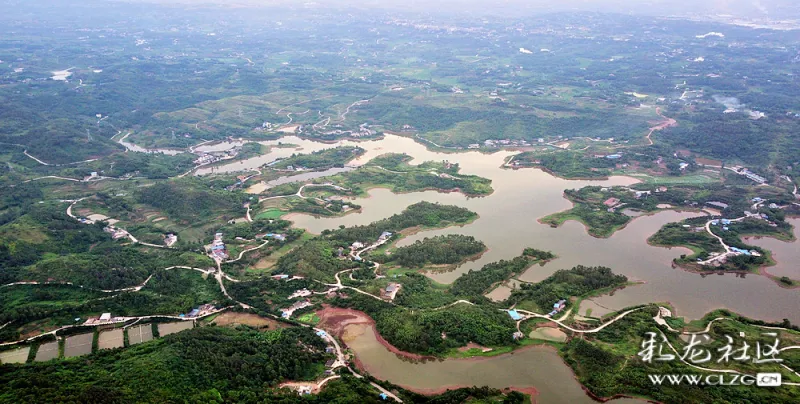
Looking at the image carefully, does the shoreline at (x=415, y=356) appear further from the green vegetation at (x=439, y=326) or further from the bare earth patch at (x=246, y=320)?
the bare earth patch at (x=246, y=320)

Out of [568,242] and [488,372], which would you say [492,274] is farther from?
[488,372]

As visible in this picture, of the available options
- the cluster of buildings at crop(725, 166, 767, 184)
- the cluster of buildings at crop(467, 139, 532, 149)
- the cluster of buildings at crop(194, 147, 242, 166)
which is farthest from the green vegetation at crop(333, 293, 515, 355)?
the cluster of buildings at crop(194, 147, 242, 166)

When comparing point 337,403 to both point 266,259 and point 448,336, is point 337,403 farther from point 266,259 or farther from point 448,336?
point 266,259

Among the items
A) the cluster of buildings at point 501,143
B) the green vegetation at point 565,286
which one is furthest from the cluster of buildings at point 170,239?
the cluster of buildings at point 501,143

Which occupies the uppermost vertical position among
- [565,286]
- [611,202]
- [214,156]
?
[611,202]

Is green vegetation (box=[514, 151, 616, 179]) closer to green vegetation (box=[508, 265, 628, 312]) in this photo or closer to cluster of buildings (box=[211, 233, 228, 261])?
green vegetation (box=[508, 265, 628, 312])

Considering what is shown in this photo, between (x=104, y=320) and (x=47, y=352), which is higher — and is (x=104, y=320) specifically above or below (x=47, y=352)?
above

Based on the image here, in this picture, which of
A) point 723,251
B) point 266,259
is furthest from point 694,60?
point 266,259

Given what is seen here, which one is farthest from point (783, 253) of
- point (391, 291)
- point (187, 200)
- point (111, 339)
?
point (187, 200)

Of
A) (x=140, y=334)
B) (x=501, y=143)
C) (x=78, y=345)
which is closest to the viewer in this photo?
(x=78, y=345)
